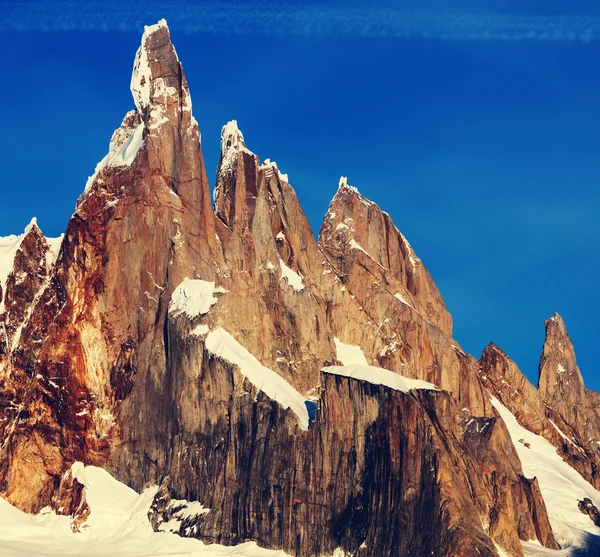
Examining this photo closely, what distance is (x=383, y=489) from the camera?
200 meters

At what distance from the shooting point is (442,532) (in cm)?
19312

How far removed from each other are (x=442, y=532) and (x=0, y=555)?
156ft

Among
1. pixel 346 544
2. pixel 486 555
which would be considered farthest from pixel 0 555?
pixel 486 555

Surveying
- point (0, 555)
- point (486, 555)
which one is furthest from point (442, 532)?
point (0, 555)

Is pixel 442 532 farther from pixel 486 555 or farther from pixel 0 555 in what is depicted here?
pixel 0 555

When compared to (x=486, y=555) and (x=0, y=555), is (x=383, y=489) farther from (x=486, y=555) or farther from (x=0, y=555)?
(x=0, y=555)

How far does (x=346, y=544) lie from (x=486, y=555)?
16.4m

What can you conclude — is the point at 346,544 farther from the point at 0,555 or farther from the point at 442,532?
the point at 0,555

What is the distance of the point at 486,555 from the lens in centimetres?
19112

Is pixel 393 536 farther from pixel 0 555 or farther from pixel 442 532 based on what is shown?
pixel 0 555

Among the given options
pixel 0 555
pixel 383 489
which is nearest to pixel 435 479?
pixel 383 489

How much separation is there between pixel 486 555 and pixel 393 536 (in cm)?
1075

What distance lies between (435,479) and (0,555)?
47438mm

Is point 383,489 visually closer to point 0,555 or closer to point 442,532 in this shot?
point 442,532
